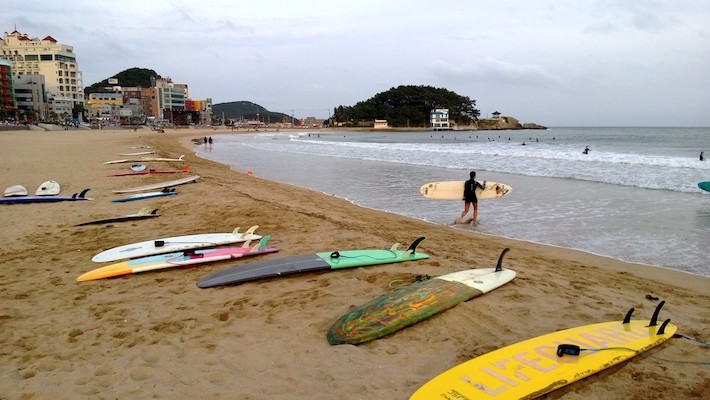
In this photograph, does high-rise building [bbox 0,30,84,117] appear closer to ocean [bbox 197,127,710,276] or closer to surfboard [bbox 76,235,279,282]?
ocean [bbox 197,127,710,276]

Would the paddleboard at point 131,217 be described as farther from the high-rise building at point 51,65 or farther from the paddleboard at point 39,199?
the high-rise building at point 51,65

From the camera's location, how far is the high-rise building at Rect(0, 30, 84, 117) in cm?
9200

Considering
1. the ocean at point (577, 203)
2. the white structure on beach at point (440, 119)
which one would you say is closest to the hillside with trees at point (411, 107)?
the white structure on beach at point (440, 119)

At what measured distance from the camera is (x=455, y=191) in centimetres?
1044

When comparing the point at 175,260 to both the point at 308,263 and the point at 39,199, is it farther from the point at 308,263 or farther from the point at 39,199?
the point at 39,199

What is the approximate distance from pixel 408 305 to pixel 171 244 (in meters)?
3.65

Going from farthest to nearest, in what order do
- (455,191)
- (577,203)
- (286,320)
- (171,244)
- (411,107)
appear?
(411,107) < (577,203) < (455,191) < (171,244) < (286,320)

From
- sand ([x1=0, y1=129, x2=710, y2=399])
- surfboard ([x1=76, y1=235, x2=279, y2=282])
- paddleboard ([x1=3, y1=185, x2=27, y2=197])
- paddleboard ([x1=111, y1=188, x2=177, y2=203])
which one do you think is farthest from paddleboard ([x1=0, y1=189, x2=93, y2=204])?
surfboard ([x1=76, y1=235, x2=279, y2=282])

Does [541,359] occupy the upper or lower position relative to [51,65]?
lower

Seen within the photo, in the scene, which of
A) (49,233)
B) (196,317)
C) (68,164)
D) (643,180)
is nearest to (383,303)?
(196,317)

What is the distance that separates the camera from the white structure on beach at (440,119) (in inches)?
4685

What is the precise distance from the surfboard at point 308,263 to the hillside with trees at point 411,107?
12104 centimetres

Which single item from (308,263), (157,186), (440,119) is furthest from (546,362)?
(440,119)

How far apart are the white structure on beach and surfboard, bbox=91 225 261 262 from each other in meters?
117
